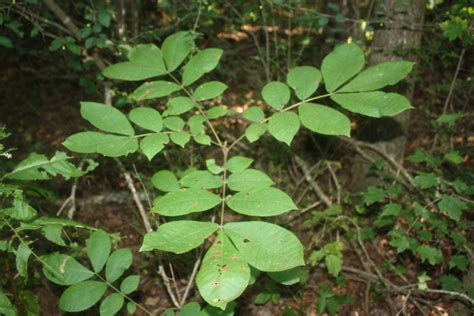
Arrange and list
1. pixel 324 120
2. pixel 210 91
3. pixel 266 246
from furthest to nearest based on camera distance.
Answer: pixel 210 91, pixel 324 120, pixel 266 246

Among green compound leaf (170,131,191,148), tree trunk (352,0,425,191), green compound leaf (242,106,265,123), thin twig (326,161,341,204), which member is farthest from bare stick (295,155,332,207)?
green compound leaf (170,131,191,148)

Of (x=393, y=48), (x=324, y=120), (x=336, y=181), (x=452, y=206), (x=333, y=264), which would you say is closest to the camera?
(x=324, y=120)

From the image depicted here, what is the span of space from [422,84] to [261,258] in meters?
3.65

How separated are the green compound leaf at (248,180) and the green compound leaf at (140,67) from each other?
0.71 m

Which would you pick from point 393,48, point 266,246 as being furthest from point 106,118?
point 393,48

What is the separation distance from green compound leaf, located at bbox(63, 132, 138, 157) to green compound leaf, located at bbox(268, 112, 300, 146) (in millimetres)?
570

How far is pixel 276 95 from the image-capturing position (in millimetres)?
1713

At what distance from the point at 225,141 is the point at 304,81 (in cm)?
45

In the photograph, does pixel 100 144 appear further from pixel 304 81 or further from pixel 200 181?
pixel 304 81

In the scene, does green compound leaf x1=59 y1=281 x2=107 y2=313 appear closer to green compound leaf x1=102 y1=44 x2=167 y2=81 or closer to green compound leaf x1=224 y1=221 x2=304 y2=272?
green compound leaf x1=224 y1=221 x2=304 y2=272

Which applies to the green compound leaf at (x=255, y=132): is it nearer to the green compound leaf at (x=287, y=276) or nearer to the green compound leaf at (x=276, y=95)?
the green compound leaf at (x=276, y=95)

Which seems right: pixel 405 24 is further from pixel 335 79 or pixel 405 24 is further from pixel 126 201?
pixel 126 201

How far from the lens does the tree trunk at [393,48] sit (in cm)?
236

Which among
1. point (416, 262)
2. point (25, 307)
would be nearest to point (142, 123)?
point (25, 307)
